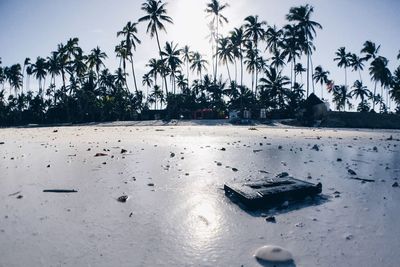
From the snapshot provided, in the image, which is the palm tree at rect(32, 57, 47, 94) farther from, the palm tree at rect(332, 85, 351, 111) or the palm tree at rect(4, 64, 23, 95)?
the palm tree at rect(332, 85, 351, 111)

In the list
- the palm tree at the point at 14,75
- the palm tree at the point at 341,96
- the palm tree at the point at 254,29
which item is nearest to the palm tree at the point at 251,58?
the palm tree at the point at 254,29

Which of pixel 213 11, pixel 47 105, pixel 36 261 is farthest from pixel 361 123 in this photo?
pixel 47 105

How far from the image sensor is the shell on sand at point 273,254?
7.27ft

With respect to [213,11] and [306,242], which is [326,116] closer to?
[213,11]

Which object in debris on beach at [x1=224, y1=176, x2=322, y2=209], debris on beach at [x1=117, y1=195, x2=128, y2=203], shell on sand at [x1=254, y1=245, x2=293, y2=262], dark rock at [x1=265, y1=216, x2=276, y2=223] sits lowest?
shell on sand at [x1=254, y1=245, x2=293, y2=262]

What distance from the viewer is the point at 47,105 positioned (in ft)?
180

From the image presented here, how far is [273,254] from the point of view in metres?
2.27

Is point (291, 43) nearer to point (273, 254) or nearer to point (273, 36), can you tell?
point (273, 36)

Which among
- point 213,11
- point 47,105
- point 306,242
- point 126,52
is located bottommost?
point 306,242

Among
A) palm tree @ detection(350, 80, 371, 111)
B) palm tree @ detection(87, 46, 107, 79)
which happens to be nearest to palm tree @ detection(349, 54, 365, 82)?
palm tree @ detection(350, 80, 371, 111)

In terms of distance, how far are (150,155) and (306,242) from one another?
17.1 ft

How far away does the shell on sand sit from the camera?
222 cm

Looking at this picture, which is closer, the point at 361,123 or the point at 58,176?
the point at 58,176

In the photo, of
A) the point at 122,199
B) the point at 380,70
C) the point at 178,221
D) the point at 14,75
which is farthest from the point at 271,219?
the point at 14,75
